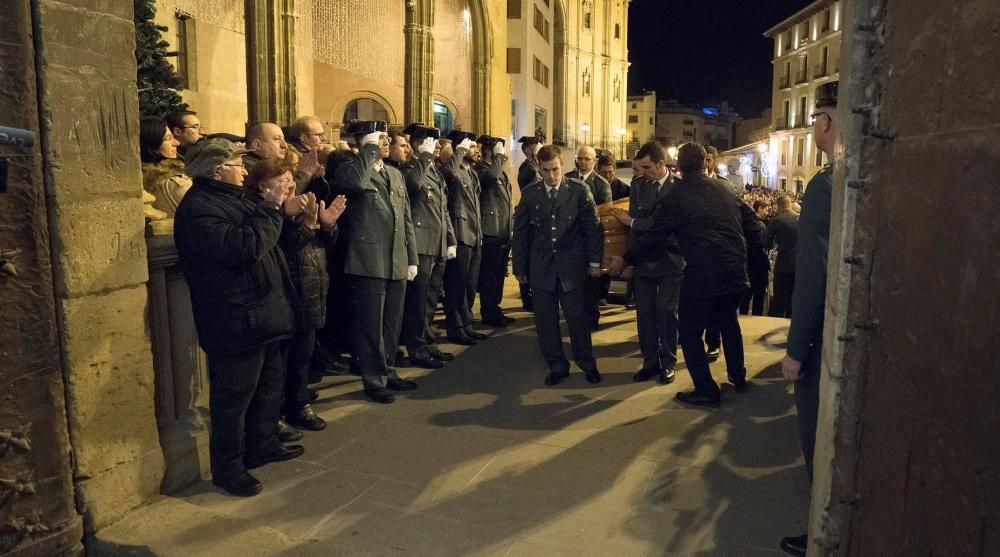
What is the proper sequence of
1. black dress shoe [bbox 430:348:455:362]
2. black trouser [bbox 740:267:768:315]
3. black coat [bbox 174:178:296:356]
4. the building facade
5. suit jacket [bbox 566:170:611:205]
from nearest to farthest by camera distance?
black coat [bbox 174:178:296:356], black dress shoe [bbox 430:348:455:362], suit jacket [bbox 566:170:611:205], black trouser [bbox 740:267:768:315], the building facade

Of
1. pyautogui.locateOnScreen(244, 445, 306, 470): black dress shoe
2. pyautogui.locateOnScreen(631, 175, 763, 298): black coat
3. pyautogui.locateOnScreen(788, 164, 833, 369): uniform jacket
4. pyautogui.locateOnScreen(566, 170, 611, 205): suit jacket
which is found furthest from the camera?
pyautogui.locateOnScreen(566, 170, 611, 205): suit jacket

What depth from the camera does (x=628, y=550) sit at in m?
3.24

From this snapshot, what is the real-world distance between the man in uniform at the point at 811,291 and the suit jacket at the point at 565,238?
262 centimetres

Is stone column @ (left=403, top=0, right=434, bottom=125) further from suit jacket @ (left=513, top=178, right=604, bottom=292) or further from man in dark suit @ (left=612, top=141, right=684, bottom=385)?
suit jacket @ (left=513, top=178, right=604, bottom=292)

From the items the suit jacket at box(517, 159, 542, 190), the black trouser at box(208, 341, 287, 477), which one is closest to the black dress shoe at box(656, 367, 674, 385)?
the black trouser at box(208, 341, 287, 477)

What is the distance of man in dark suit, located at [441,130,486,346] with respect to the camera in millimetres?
7160

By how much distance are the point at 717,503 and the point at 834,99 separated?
2.02 m

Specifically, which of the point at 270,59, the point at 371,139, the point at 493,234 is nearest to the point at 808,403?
the point at 371,139

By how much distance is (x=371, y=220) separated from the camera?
209 inches

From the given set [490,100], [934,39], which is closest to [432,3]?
[490,100]

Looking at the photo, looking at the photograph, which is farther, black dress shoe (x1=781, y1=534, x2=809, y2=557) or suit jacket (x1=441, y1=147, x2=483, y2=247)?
suit jacket (x1=441, y1=147, x2=483, y2=247)

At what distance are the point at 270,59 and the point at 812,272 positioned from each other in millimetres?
10994

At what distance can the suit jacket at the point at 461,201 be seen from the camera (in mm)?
7168

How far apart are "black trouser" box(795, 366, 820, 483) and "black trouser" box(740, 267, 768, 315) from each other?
5.32 meters
